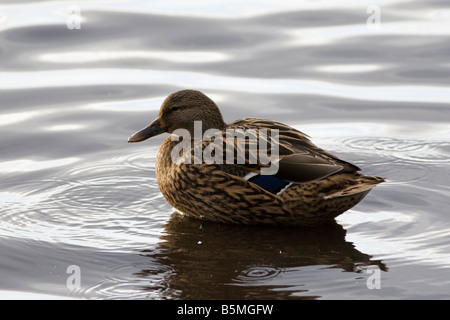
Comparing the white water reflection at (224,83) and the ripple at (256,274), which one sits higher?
the white water reflection at (224,83)

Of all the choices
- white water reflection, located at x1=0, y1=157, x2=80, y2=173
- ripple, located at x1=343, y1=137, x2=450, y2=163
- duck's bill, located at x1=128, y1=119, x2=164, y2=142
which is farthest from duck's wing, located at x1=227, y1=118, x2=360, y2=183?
white water reflection, located at x1=0, y1=157, x2=80, y2=173

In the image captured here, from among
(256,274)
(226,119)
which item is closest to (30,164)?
(226,119)

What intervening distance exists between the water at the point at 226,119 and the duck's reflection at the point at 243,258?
2cm

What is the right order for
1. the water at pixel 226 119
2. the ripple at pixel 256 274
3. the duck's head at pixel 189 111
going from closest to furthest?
1. the ripple at pixel 256 274
2. the water at pixel 226 119
3. the duck's head at pixel 189 111

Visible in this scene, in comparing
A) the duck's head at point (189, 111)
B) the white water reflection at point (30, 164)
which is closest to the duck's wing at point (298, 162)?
the duck's head at point (189, 111)

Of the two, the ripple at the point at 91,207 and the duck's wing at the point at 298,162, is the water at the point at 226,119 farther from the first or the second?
the duck's wing at the point at 298,162

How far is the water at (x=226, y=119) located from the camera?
7.60 meters

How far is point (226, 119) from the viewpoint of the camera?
11.7 metres

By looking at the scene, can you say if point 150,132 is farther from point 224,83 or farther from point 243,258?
point 224,83

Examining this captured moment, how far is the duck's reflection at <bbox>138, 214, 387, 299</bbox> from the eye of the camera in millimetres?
7281

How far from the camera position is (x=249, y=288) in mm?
7262

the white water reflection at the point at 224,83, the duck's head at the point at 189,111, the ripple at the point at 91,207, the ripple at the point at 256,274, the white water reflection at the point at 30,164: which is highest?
the white water reflection at the point at 224,83

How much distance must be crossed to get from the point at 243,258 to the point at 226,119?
13.0 ft

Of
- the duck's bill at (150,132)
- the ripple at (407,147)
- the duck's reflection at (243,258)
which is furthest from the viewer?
A: the ripple at (407,147)
